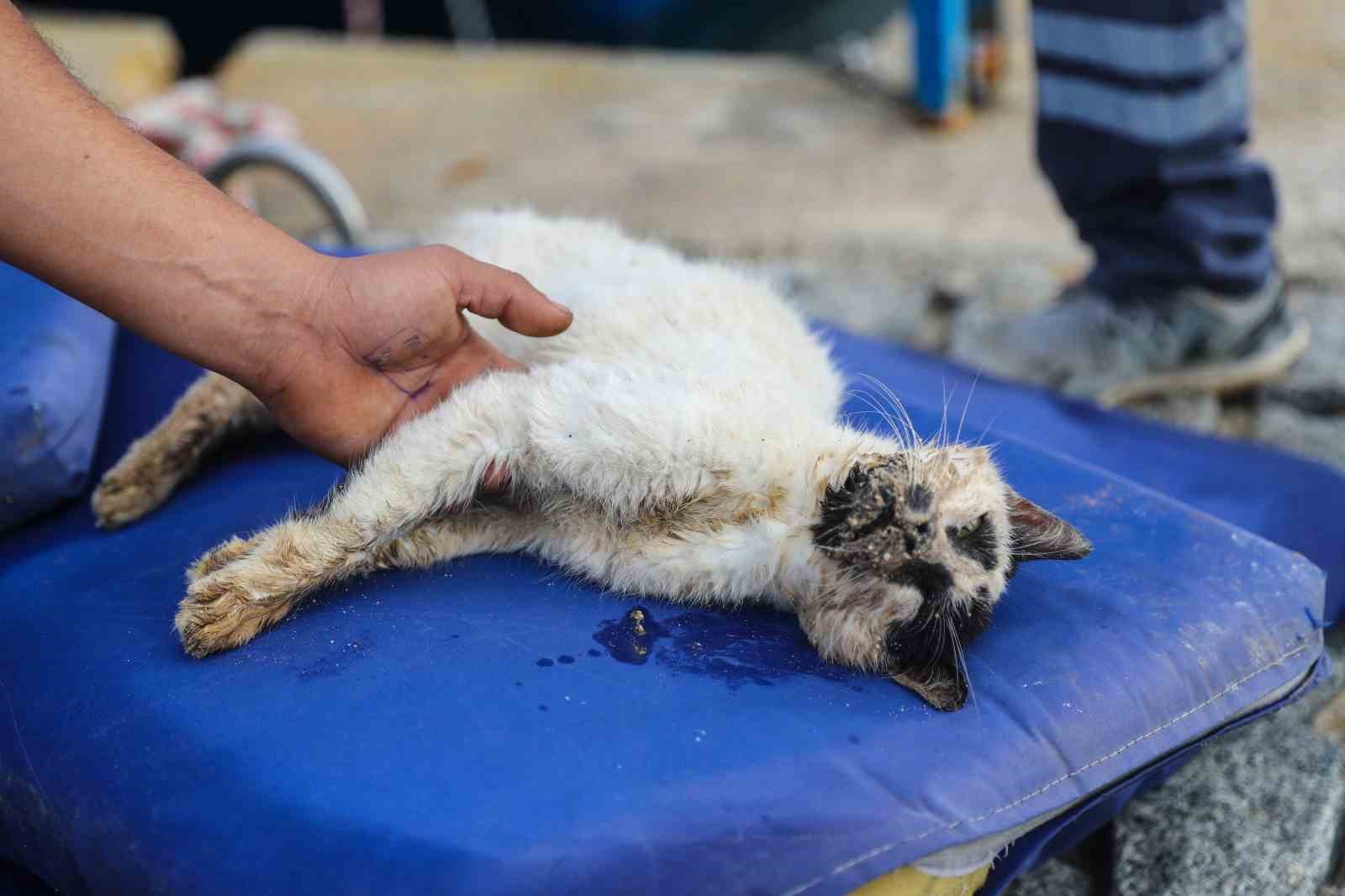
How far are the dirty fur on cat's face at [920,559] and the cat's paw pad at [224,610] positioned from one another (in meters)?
0.80

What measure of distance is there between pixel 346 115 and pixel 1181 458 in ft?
15.1

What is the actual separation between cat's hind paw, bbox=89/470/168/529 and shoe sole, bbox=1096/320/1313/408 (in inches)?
95.4

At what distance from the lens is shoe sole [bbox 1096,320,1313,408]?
3271 millimetres

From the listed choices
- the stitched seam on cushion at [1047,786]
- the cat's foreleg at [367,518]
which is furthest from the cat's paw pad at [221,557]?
the stitched seam on cushion at [1047,786]

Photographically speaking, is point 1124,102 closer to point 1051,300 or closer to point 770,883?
point 1051,300

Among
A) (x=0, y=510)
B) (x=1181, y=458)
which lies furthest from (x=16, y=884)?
(x=1181, y=458)

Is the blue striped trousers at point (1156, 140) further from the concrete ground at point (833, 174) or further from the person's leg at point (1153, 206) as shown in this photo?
the concrete ground at point (833, 174)

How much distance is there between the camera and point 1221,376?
328 centimetres

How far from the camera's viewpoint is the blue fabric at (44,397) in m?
2.08

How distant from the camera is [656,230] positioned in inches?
183

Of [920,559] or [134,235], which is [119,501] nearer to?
[134,235]

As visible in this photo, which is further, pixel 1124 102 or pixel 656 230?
pixel 656 230

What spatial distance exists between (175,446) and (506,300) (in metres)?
0.71

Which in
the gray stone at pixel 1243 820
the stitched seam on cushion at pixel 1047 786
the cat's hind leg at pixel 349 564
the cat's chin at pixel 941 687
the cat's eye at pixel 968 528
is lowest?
the gray stone at pixel 1243 820
